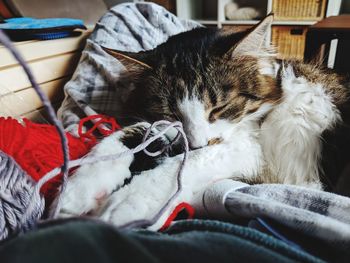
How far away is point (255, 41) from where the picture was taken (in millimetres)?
786

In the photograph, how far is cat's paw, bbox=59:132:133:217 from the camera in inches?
22.7

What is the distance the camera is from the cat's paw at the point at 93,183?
58 cm

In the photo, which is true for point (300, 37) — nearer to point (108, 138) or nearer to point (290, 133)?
point (290, 133)

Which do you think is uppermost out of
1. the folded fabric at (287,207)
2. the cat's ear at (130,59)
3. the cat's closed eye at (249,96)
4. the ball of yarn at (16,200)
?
the cat's ear at (130,59)

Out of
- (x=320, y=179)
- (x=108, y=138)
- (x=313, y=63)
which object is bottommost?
(x=320, y=179)

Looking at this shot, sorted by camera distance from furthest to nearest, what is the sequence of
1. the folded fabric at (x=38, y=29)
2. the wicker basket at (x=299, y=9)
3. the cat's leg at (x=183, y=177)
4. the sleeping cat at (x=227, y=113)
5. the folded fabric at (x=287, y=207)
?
the wicker basket at (x=299, y=9), the folded fabric at (x=38, y=29), the sleeping cat at (x=227, y=113), the cat's leg at (x=183, y=177), the folded fabric at (x=287, y=207)

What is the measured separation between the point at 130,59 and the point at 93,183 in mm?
334

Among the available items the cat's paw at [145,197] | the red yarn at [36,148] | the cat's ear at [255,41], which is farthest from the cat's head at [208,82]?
the red yarn at [36,148]

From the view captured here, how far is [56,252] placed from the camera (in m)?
0.33

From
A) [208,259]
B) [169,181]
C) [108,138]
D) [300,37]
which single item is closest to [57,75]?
[108,138]

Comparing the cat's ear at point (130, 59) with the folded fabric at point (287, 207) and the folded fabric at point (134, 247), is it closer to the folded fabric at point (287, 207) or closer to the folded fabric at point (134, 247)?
the folded fabric at point (287, 207)

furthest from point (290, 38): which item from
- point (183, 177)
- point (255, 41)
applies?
point (183, 177)

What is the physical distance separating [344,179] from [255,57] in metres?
0.37

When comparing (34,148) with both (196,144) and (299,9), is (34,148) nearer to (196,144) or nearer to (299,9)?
(196,144)
